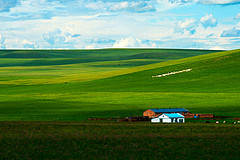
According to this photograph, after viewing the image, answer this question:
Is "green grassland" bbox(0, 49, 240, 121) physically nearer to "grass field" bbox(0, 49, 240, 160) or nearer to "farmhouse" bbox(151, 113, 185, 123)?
"grass field" bbox(0, 49, 240, 160)

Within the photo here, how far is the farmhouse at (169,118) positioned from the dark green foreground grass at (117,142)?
34.7 feet

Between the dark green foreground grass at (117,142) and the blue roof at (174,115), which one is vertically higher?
the blue roof at (174,115)

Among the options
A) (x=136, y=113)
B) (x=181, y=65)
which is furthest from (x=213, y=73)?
(x=136, y=113)

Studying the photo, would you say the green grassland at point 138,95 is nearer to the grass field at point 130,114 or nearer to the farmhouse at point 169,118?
the grass field at point 130,114

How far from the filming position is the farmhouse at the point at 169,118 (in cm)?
5431

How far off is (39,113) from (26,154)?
3444cm

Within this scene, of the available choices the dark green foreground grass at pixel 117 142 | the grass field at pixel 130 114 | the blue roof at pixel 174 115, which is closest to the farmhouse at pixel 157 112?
the blue roof at pixel 174 115

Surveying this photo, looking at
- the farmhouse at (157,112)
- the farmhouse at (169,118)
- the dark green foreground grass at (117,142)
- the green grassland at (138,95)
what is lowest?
the dark green foreground grass at (117,142)

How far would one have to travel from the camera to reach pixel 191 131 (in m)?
40.0

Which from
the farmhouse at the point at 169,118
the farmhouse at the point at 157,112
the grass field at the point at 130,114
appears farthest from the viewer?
the farmhouse at the point at 157,112

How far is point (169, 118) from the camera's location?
55.1m

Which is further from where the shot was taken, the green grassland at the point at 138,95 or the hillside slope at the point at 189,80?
the hillside slope at the point at 189,80

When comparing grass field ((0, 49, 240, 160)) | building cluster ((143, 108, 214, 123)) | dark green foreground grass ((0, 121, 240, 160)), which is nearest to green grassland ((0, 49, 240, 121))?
grass field ((0, 49, 240, 160))

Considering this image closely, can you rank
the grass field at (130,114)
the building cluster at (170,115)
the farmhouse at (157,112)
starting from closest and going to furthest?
the grass field at (130,114) → the building cluster at (170,115) → the farmhouse at (157,112)
